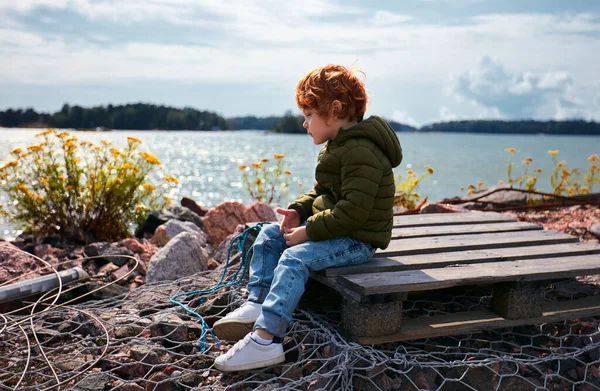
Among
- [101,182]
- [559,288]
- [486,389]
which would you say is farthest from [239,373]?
[101,182]

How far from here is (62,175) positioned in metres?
5.82

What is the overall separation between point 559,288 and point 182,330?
2628 mm

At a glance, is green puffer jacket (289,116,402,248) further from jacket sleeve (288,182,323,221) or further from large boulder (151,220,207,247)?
large boulder (151,220,207,247)

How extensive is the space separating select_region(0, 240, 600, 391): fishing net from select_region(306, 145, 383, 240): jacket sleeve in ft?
1.78

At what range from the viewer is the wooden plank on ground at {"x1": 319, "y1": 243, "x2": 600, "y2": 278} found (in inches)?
128

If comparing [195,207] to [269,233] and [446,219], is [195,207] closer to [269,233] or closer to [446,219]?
[446,219]

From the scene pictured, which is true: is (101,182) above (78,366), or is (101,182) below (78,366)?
above

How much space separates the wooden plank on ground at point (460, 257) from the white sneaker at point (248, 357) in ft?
1.69

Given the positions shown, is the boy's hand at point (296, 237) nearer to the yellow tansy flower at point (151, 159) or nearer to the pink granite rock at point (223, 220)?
the pink granite rock at point (223, 220)

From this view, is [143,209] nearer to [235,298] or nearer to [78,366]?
[235,298]

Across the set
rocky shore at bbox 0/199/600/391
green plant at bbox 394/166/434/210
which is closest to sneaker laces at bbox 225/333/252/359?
rocky shore at bbox 0/199/600/391

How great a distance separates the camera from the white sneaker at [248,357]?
288 cm

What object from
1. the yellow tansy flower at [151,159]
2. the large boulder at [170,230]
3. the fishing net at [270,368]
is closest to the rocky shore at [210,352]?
the fishing net at [270,368]

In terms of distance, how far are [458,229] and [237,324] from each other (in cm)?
198
